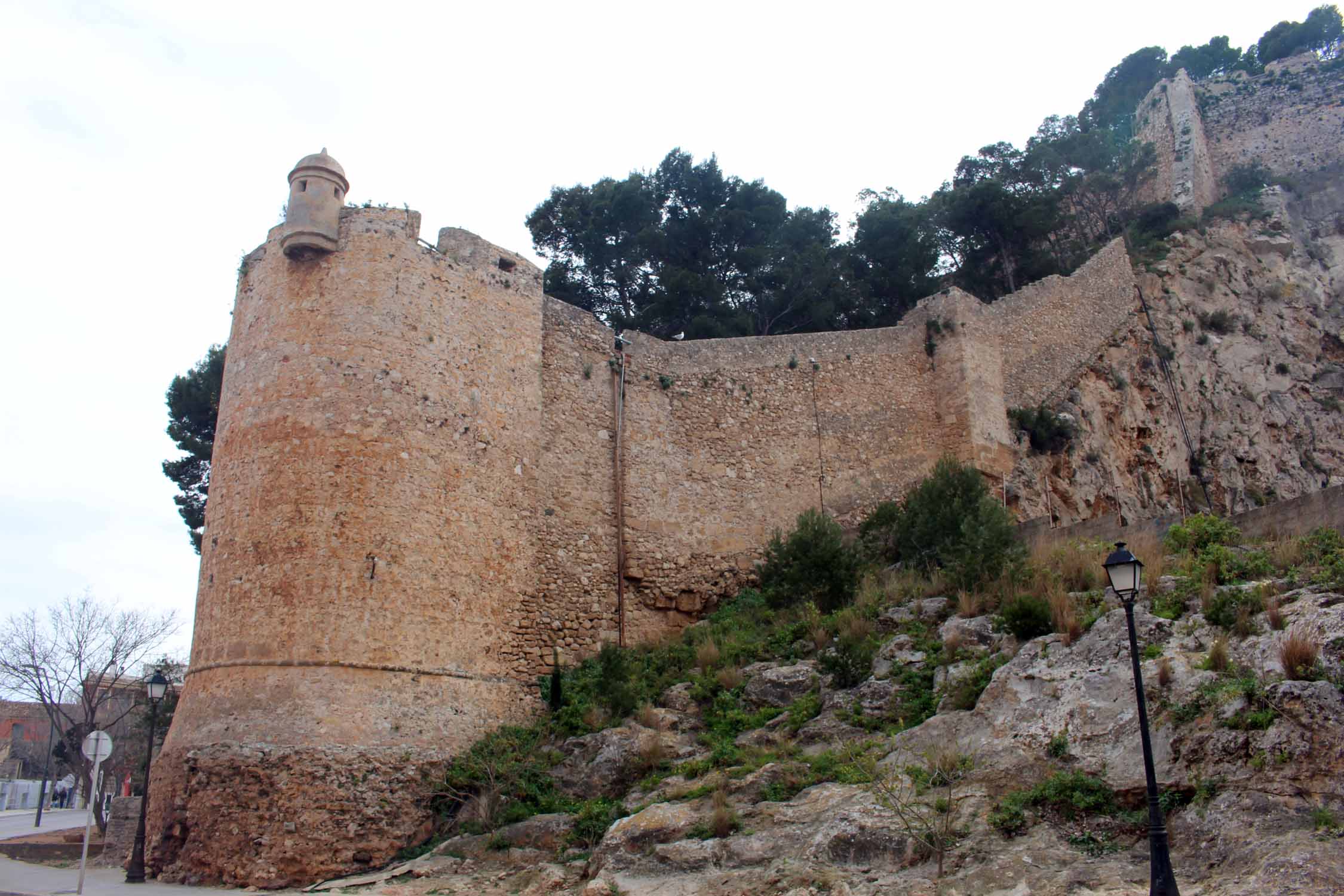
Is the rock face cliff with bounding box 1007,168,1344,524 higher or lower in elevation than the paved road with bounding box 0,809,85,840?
higher

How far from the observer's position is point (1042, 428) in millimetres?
19594

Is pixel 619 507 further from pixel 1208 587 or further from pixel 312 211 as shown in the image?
pixel 1208 587

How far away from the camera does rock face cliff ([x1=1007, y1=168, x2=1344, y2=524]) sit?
67.8ft

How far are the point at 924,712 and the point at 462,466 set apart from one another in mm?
6634

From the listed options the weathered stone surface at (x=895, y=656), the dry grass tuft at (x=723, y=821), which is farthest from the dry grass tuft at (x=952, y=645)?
the dry grass tuft at (x=723, y=821)

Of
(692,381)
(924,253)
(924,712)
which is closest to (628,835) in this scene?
(924,712)

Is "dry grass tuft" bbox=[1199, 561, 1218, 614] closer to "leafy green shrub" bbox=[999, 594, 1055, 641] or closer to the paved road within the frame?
"leafy green shrub" bbox=[999, 594, 1055, 641]

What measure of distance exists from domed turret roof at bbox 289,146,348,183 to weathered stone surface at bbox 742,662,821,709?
8514 mm

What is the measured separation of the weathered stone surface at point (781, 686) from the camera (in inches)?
463

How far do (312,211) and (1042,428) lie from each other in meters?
13.7

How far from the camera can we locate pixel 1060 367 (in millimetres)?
21484

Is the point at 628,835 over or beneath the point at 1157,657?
beneath

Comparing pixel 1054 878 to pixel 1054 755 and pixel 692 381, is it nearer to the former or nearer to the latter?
pixel 1054 755

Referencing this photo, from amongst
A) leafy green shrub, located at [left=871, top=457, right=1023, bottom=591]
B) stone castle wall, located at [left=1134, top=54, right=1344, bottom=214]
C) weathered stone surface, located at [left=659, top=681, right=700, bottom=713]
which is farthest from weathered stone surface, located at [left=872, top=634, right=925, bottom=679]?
stone castle wall, located at [left=1134, top=54, right=1344, bottom=214]
